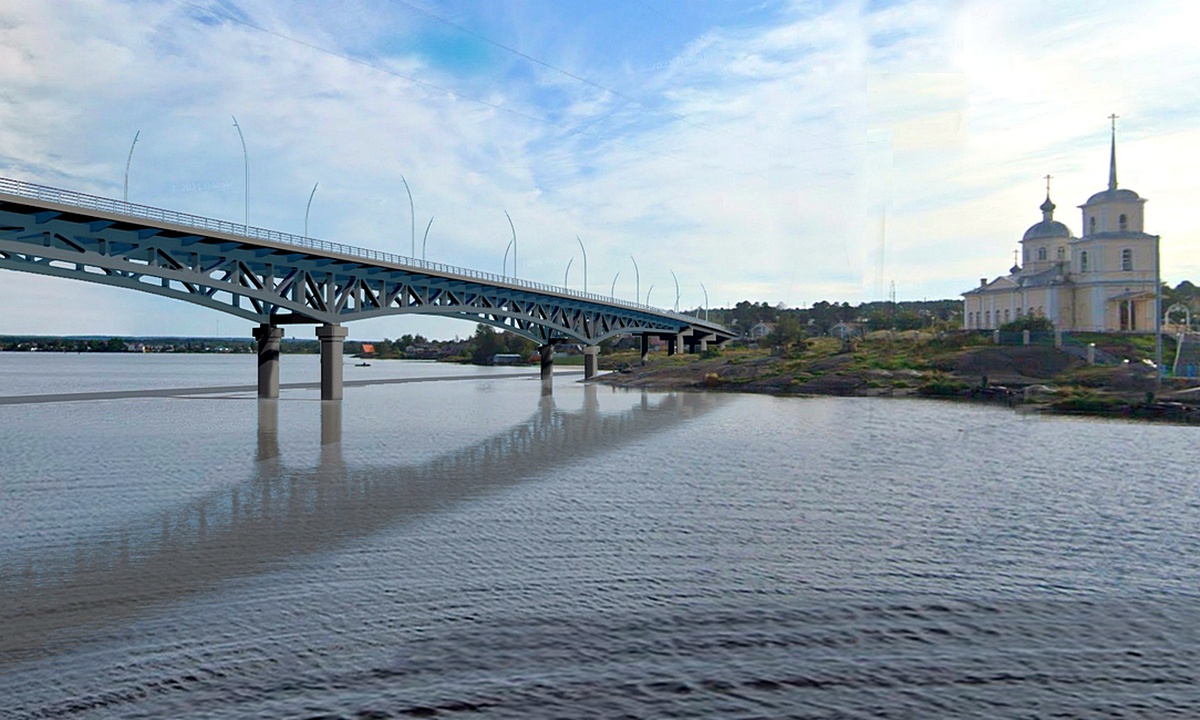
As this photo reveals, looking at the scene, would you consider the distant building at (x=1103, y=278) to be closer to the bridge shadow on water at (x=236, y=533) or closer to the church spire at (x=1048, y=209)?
the church spire at (x=1048, y=209)

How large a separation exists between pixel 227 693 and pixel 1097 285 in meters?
83.2

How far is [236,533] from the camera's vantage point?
1592cm

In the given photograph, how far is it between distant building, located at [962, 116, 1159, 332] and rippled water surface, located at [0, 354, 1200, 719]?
180 ft

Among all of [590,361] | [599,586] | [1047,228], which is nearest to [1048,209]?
[1047,228]

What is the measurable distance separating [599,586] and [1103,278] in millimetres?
77881

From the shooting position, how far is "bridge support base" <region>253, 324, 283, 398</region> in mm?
57594

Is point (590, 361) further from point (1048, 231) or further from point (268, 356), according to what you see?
point (1048, 231)

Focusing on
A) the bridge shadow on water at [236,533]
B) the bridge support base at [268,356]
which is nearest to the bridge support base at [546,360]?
the bridge support base at [268,356]

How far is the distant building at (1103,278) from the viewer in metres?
74.2

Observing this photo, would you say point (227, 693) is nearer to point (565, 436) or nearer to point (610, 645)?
point (610, 645)

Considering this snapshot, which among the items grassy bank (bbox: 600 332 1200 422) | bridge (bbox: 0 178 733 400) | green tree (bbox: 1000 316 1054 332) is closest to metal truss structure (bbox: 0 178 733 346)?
bridge (bbox: 0 178 733 400)

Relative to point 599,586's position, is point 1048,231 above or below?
above

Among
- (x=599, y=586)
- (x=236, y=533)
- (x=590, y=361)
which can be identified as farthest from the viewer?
(x=590, y=361)

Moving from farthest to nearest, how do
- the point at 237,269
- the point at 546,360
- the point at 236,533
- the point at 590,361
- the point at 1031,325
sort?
the point at 590,361, the point at 546,360, the point at 1031,325, the point at 237,269, the point at 236,533
